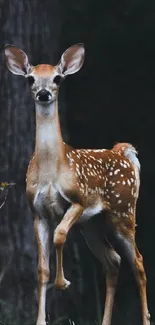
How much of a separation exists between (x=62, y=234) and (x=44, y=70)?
1.16m

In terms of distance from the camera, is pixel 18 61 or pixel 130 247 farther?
pixel 130 247

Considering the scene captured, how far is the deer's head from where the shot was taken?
39.3ft

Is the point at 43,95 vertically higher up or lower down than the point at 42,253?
higher up

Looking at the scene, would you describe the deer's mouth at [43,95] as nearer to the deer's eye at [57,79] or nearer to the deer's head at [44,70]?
the deer's head at [44,70]

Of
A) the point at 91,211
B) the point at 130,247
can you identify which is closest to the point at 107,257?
the point at 130,247

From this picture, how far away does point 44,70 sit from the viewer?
1209 cm

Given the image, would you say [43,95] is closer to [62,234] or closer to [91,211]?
[62,234]

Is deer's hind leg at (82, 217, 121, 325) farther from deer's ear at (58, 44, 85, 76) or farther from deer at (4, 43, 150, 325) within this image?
deer's ear at (58, 44, 85, 76)

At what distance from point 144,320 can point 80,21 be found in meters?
3.62

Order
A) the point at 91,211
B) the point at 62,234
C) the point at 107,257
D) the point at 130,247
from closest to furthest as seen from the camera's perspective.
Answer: the point at 62,234 → the point at 91,211 → the point at 130,247 → the point at 107,257

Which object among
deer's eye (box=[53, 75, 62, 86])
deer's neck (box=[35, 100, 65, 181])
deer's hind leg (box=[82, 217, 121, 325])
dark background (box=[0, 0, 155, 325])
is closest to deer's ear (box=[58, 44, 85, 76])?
deer's eye (box=[53, 75, 62, 86])

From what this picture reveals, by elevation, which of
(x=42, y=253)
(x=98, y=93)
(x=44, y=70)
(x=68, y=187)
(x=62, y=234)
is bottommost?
(x=42, y=253)

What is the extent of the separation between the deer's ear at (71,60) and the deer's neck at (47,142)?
39 centimetres

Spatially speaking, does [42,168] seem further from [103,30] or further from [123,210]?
[103,30]
